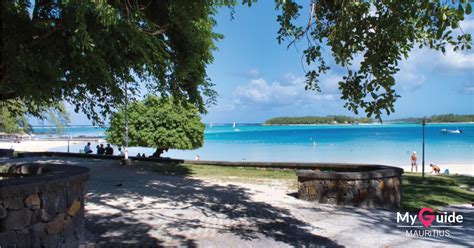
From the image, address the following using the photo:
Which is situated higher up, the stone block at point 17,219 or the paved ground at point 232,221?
the stone block at point 17,219

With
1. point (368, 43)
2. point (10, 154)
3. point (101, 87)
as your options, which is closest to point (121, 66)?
point (101, 87)

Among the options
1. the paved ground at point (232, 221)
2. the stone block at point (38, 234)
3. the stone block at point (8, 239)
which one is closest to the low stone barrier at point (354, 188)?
the paved ground at point (232, 221)

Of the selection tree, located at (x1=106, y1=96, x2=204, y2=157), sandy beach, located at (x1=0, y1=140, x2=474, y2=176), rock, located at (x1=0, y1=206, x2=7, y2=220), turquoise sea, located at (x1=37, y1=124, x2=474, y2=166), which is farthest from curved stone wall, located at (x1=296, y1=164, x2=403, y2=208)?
turquoise sea, located at (x1=37, y1=124, x2=474, y2=166)

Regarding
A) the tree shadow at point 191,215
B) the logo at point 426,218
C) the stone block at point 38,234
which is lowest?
the logo at point 426,218

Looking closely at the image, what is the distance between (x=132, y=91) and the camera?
12750 mm

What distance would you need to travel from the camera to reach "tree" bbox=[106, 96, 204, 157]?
25.0 m

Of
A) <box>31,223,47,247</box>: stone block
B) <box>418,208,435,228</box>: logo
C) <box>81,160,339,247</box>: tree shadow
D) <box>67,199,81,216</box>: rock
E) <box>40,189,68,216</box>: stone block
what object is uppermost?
<box>40,189,68,216</box>: stone block

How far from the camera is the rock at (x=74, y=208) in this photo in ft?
15.2

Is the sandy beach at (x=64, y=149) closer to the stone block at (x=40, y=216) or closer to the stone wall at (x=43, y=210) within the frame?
the stone wall at (x=43, y=210)

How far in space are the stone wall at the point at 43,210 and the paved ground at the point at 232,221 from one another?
2.88 feet

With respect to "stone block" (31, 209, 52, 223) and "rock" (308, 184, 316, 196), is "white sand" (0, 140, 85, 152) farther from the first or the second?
"stone block" (31, 209, 52, 223)

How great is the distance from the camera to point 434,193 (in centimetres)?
1177

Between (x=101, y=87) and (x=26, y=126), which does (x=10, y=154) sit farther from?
(x=101, y=87)

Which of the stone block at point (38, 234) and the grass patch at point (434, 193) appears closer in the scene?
the stone block at point (38, 234)
